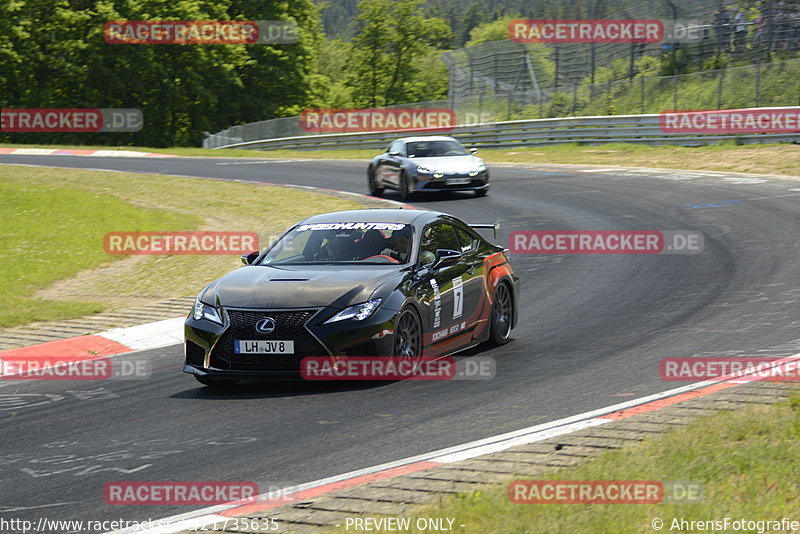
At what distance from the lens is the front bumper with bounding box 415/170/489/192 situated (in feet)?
76.3

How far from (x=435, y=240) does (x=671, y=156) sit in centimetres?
2306

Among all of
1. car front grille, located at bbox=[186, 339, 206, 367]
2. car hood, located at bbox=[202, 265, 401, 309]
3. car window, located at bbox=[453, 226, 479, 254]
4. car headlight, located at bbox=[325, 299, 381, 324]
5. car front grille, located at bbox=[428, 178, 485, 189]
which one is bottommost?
car front grille, located at bbox=[186, 339, 206, 367]

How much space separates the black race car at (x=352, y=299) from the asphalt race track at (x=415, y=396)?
1.11ft

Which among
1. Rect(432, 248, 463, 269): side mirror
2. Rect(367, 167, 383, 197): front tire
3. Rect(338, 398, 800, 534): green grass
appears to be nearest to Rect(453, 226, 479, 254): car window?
Rect(432, 248, 463, 269): side mirror

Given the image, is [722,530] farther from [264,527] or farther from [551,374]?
[551,374]

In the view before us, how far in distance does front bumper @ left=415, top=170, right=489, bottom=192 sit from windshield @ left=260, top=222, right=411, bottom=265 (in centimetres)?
1350

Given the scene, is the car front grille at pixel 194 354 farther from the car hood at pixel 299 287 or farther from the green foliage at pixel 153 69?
the green foliage at pixel 153 69

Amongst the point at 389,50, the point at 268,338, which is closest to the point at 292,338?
the point at 268,338

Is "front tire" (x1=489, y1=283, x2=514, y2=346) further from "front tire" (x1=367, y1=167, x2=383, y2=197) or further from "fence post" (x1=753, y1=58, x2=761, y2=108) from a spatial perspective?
"fence post" (x1=753, y1=58, x2=761, y2=108)

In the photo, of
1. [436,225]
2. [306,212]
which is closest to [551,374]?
[436,225]

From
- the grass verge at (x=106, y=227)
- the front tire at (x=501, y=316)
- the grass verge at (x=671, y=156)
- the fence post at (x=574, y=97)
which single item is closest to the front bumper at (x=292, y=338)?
the front tire at (x=501, y=316)

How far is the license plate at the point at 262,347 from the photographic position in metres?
8.17

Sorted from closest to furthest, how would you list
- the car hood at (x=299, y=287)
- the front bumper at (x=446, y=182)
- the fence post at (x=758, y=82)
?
the car hood at (x=299, y=287) → the front bumper at (x=446, y=182) → the fence post at (x=758, y=82)

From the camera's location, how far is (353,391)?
8297 millimetres
